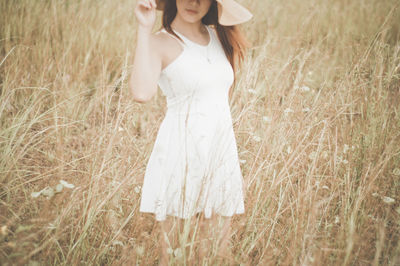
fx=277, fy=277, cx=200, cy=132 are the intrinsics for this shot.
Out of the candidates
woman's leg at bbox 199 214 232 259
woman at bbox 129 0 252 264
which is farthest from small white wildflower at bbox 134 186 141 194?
woman's leg at bbox 199 214 232 259

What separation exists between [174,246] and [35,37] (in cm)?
251

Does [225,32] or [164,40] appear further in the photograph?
[225,32]

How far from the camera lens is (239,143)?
81.0 inches

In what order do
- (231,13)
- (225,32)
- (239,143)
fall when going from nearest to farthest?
(231,13), (225,32), (239,143)

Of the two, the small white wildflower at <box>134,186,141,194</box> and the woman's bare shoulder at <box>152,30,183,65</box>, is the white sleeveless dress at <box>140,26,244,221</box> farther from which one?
the small white wildflower at <box>134,186,141,194</box>

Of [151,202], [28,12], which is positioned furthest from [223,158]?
[28,12]

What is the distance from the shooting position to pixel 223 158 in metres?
1.29

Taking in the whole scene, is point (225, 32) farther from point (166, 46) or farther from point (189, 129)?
point (189, 129)

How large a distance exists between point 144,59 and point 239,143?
116cm

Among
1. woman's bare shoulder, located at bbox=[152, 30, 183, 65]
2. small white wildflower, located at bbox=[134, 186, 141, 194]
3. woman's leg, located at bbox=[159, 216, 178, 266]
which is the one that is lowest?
small white wildflower, located at bbox=[134, 186, 141, 194]

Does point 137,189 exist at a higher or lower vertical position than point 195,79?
lower

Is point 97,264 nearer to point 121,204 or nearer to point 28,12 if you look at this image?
point 121,204

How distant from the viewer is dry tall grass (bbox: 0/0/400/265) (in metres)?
1.30

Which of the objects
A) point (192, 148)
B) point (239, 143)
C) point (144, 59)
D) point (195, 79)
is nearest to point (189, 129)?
point (192, 148)
